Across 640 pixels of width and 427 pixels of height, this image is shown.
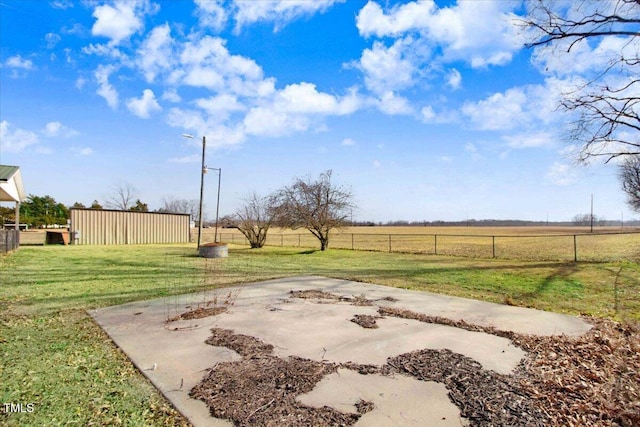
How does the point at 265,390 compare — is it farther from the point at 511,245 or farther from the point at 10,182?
the point at 511,245

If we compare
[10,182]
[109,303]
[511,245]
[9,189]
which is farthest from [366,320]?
[511,245]

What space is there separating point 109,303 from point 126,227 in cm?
2454

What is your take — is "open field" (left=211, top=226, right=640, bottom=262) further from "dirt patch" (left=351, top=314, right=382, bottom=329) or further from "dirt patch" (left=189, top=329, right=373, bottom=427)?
"dirt patch" (left=189, top=329, right=373, bottom=427)

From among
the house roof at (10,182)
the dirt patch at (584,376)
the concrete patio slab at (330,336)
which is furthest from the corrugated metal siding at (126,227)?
the dirt patch at (584,376)

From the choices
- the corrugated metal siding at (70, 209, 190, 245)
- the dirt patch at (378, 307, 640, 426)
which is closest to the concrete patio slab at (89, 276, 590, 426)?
the dirt patch at (378, 307, 640, 426)

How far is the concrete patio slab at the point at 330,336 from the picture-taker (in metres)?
2.87

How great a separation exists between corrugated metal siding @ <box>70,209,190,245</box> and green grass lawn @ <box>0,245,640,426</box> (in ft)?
44.2

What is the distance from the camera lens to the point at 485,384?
118 inches

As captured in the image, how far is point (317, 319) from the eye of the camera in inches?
205

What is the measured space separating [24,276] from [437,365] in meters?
11.2

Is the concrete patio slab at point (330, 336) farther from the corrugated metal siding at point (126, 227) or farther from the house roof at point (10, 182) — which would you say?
the corrugated metal siding at point (126, 227)

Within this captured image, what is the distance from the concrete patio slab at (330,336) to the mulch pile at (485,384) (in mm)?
136

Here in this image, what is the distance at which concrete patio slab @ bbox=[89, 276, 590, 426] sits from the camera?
9.40 feet

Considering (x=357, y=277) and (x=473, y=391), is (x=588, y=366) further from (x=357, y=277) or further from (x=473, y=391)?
(x=357, y=277)
